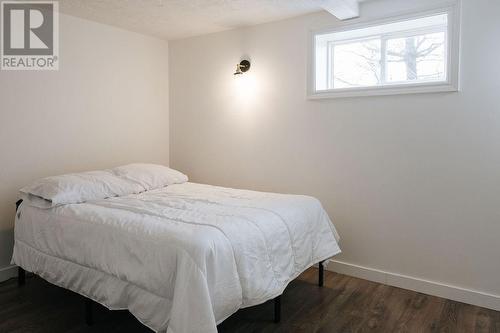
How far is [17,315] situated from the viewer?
2457mm

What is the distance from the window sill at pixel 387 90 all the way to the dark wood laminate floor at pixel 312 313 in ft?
5.16

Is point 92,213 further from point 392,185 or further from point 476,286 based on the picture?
point 476,286

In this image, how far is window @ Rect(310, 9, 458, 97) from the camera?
8.90ft

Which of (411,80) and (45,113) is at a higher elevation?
(411,80)

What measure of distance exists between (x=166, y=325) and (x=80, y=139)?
2.34 m

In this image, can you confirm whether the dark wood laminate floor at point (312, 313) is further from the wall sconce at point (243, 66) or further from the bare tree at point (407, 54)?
the wall sconce at point (243, 66)

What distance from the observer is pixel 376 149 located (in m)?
2.99

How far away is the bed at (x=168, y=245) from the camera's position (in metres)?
1.82

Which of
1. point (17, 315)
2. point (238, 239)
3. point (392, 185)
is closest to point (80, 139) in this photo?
point (17, 315)

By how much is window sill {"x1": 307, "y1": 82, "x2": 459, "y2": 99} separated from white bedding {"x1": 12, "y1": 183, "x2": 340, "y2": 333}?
102 cm

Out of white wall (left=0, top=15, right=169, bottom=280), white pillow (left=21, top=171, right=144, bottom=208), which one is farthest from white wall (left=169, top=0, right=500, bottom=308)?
white pillow (left=21, top=171, right=144, bottom=208)

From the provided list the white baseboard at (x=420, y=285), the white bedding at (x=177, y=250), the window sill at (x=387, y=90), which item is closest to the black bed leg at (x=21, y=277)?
the white bedding at (x=177, y=250)

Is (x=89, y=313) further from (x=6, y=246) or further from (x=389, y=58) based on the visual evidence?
(x=389, y=58)

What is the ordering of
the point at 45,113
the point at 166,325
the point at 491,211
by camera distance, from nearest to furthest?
1. the point at 166,325
2. the point at 491,211
3. the point at 45,113
